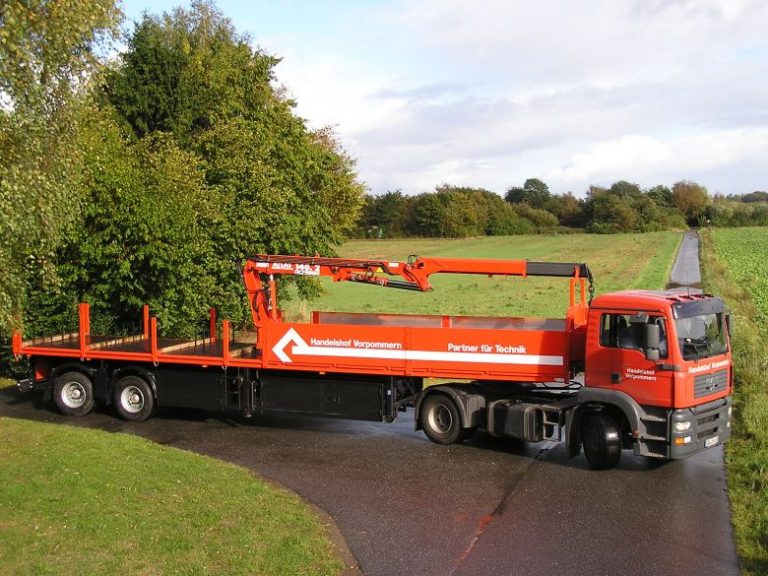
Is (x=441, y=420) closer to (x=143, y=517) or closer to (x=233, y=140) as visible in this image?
(x=143, y=517)

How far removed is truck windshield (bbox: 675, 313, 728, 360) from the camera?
36.4 ft

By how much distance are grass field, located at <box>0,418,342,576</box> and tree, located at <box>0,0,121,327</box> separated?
2462 millimetres

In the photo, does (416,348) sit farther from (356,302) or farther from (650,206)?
(650,206)

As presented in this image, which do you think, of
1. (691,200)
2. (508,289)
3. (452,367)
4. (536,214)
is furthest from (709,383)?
(691,200)

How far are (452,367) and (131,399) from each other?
6798 millimetres

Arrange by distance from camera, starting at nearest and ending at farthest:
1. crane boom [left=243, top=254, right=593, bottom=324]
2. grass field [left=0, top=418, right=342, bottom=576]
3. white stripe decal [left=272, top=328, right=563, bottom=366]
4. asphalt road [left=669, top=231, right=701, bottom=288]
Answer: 1. grass field [left=0, top=418, right=342, bottom=576]
2. white stripe decal [left=272, top=328, right=563, bottom=366]
3. crane boom [left=243, top=254, right=593, bottom=324]
4. asphalt road [left=669, top=231, right=701, bottom=288]

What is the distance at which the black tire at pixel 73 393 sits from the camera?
1572 cm

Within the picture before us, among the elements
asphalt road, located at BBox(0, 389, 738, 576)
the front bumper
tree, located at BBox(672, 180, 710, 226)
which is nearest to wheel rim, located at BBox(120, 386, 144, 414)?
asphalt road, located at BBox(0, 389, 738, 576)

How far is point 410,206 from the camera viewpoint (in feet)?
410

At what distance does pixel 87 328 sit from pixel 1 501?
6466 mm

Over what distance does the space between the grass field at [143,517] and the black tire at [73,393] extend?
10.9ft

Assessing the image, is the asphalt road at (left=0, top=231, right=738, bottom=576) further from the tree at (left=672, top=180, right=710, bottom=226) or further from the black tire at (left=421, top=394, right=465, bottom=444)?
the tree at (left=672, top=180, right=710, bottom=226)

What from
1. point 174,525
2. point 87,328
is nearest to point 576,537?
point 174,525

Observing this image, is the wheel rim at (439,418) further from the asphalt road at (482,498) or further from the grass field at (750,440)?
the grass field at (750,440)
